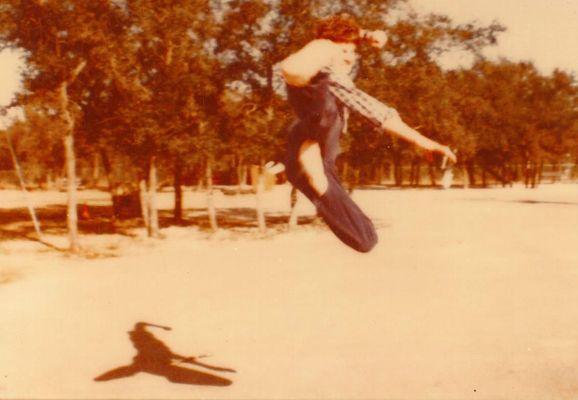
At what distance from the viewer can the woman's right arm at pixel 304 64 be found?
10.1 feet

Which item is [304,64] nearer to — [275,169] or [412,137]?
[412,137]

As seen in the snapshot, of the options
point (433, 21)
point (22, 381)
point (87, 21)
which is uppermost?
point (87, 21)

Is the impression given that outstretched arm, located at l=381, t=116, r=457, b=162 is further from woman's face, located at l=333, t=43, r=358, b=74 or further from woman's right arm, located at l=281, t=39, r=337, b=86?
woman's right arm, located at l=281, t=39, r=337, b=86

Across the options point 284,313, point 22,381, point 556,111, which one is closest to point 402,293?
point 284,313

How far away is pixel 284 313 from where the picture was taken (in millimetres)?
16266

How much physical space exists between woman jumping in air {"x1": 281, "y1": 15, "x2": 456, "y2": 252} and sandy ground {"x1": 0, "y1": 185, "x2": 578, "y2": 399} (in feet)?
23.5

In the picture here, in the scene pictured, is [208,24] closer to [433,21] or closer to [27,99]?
[27,99]

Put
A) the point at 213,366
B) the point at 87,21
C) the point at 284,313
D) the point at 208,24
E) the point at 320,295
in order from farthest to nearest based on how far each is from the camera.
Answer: the point at 208,24, the point at 87,21, the point at 320,295, the point at 284,313, the point at 213,366

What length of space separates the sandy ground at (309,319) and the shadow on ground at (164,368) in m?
0.17

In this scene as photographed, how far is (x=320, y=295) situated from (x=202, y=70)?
56.3 feet

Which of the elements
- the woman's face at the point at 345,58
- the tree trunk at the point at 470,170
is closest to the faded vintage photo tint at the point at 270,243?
the woman's face at the point at 345,58

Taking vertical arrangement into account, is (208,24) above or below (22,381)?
above

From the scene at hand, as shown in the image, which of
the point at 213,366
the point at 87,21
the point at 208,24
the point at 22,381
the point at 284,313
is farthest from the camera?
the point at 208,24

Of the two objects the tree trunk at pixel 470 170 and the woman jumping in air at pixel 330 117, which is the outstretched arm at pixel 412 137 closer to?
the woman jumping in air at pixel 330 117
